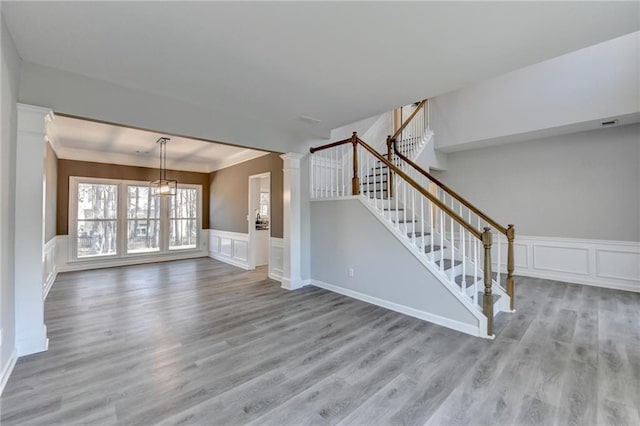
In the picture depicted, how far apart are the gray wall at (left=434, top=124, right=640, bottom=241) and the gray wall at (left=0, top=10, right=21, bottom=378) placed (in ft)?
22.9

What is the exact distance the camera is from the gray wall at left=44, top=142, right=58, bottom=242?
15.0ft

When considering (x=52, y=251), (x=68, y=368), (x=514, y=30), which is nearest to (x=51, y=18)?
(x=68, y=368)

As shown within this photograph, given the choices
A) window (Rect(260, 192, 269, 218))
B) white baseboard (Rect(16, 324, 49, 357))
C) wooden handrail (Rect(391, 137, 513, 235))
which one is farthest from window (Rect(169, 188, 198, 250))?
wooden handrail (Rect(391, 137, 513, 235))

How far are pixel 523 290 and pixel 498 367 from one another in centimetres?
275

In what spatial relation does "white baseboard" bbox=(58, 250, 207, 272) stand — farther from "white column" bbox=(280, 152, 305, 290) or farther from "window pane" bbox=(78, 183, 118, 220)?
"white column" bbox=(280, 152, 305, 290)

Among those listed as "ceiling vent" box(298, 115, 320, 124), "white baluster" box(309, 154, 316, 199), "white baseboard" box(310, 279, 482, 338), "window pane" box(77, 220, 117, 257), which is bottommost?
"white baseboard" box(310, 279, 482, 338)

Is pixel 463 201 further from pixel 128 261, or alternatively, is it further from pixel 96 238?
pixel 96 238

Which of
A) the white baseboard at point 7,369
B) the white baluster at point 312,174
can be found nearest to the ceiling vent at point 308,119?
the white baluster at point 312,174

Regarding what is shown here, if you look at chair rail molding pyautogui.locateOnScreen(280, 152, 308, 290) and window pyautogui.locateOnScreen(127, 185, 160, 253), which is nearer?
chair rail molding pyautogui.locateOnScreen(280, 152, 308, 290)

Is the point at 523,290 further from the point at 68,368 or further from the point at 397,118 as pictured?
the point at 68,368

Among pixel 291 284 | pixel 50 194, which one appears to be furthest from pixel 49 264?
pixel 291 284

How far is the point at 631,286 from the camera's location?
167 inches

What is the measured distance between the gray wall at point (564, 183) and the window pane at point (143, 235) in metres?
7.79

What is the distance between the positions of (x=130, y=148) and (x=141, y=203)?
66.8 inches
